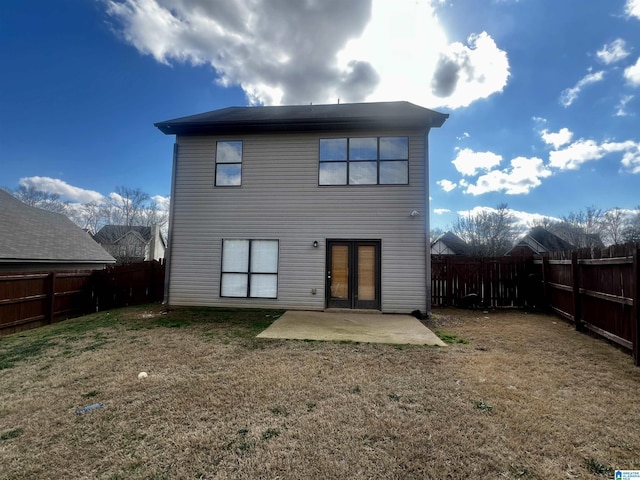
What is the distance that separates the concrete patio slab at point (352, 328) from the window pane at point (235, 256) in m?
2.10

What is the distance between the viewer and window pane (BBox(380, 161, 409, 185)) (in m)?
8.55

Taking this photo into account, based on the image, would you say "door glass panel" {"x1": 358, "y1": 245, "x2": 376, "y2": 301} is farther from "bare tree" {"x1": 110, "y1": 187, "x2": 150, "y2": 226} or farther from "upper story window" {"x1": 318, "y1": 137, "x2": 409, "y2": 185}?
"bare tree" {"x1": 110, "y1": 187, "x2": 150, "y2": 226}

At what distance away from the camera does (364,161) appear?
8.68 m

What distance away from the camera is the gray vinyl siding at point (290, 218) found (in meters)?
8.35

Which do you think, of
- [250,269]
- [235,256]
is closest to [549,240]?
[250,269]

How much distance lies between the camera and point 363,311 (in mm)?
8281

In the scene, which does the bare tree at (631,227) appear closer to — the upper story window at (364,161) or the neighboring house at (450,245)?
the neighboring house at (450,245)

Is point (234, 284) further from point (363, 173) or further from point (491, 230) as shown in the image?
point (491, 230)

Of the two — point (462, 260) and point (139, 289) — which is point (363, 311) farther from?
point (139, 289)

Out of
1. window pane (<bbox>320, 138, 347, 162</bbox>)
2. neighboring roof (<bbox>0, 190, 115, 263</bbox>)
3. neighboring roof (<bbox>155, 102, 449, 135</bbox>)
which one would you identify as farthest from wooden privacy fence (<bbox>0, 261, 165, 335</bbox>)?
window pane (<bbox>320, 138, 347, 162</bbox>)

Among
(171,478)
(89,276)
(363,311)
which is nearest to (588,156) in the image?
(363,311)

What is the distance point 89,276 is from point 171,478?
34.3 ft

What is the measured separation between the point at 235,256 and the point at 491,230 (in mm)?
27462

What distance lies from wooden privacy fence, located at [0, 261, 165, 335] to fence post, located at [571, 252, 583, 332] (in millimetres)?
12982
